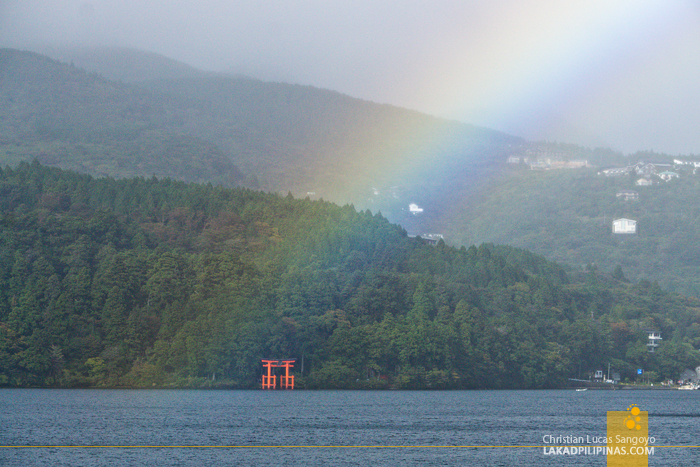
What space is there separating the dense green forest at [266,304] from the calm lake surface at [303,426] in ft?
28.4

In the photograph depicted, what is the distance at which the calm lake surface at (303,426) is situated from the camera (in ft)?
180

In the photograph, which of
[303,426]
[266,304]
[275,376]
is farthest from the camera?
[266,304]

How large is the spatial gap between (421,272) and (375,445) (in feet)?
327

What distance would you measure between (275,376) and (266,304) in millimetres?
10655

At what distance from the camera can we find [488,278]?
164 m

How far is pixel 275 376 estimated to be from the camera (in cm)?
11956

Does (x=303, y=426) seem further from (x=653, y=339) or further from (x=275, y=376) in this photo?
(x=653, y=339)

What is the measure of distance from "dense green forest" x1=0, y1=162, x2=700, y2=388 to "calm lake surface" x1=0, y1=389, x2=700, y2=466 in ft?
28.4

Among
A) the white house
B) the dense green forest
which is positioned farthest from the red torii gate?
the white house

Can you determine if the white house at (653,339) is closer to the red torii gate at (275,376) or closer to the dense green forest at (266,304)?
the dense green forest at (266,304)

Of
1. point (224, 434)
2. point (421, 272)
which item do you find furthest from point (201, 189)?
point (224, 434)

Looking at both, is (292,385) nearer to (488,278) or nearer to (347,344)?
(347,344)

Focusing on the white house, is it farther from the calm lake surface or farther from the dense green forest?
the calm lake surface

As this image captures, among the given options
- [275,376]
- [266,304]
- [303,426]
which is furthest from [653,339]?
[303,426]
